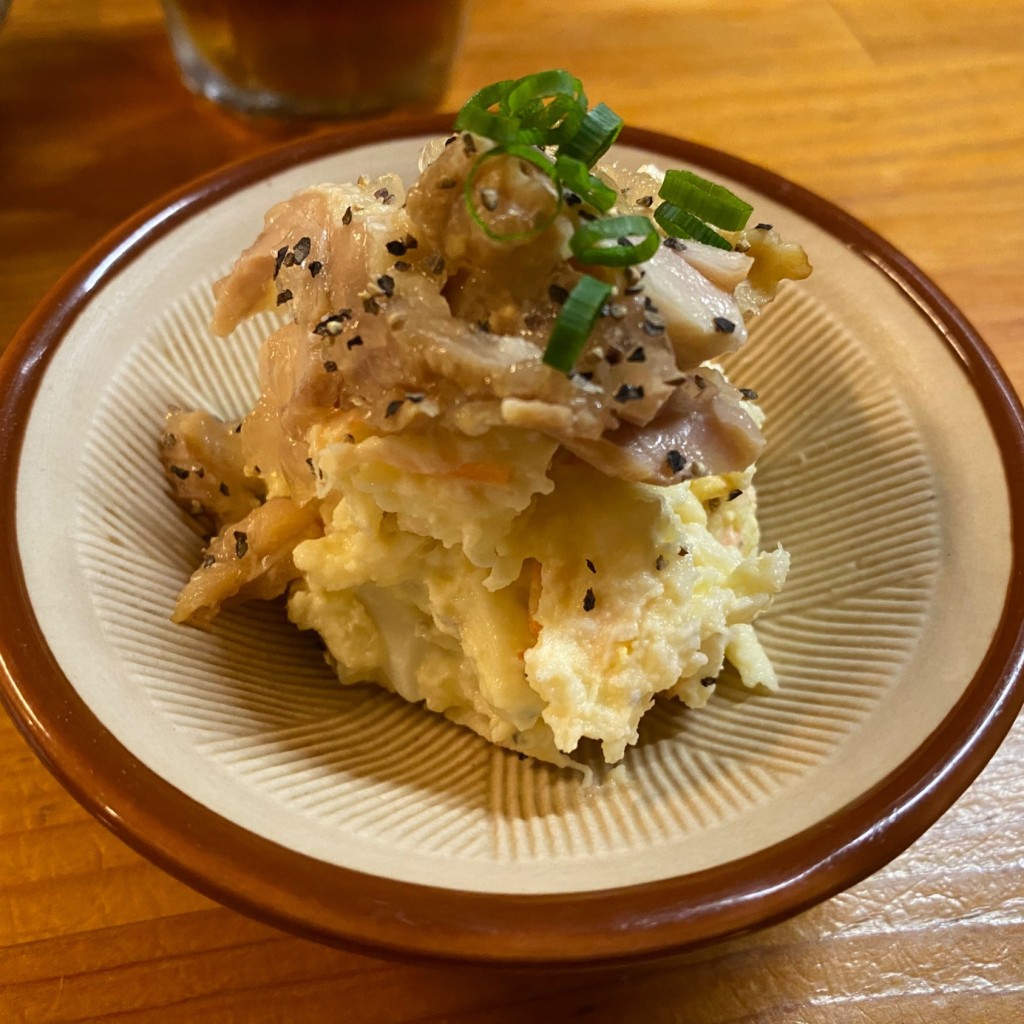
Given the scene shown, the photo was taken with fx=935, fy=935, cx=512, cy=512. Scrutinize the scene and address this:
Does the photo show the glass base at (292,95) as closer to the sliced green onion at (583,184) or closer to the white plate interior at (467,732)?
the white plate interior at (467,732)

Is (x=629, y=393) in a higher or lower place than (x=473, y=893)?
higher

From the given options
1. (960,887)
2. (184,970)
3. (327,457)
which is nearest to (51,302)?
(327,457)

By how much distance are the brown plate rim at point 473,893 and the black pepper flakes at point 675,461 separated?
1.86 ft

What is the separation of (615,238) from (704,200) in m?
0.31

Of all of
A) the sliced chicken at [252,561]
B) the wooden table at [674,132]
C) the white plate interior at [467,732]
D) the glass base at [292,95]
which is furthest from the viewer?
the glass base at [292,95]

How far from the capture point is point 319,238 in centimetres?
170

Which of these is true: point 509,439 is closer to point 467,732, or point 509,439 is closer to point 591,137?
point 591,137

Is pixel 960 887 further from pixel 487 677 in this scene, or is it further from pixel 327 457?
pixel 327 457

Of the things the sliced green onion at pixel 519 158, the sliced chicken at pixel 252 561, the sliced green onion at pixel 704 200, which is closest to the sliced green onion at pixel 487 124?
the sliced green onion at pixel 519 158

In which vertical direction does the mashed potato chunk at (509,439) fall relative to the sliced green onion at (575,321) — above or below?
below

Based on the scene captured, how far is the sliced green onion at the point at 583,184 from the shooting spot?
1416 mm

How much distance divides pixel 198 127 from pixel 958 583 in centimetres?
286

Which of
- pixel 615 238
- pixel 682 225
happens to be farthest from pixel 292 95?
pixel 615 238

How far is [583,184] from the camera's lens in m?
1.43
